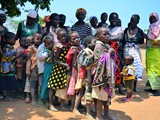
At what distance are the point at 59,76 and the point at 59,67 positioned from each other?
0.59 ft

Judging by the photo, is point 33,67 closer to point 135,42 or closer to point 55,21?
point 55,21

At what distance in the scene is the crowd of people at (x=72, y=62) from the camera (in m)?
4.77

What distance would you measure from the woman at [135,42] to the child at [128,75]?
366 mm

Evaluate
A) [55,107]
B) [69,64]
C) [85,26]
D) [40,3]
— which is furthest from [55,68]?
[40,3]

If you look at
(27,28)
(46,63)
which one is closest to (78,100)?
(46,63)

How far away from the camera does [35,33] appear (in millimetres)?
5652

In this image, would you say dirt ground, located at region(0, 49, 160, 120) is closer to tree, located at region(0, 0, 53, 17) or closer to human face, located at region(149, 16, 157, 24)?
human face, located at region(149, 16, 157, 24)

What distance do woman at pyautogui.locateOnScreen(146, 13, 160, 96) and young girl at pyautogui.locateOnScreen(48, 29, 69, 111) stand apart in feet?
8.82

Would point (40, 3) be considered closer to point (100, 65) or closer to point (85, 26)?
point (85, 26)

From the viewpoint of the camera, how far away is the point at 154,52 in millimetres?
6926

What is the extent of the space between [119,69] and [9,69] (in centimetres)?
286

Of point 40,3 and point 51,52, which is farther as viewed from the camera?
point 40,3

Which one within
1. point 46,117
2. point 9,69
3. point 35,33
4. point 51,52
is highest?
point 35,33

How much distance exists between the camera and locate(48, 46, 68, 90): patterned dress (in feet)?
17.0
